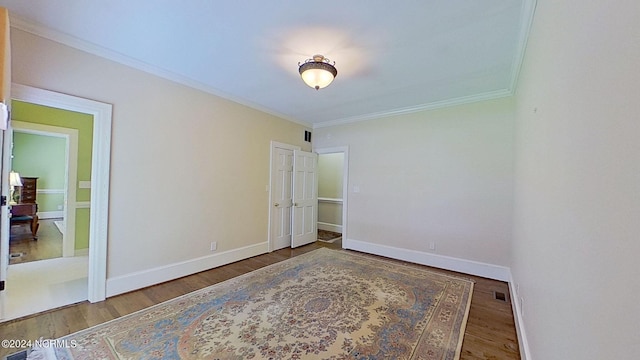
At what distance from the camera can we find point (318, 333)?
209 cm

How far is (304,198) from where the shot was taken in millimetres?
5250

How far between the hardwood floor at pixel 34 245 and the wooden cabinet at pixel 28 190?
104 centimetres

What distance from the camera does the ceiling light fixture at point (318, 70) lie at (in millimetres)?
2531

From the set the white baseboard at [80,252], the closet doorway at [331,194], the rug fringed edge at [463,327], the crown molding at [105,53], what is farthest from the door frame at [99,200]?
the closet doorway at [331,194]

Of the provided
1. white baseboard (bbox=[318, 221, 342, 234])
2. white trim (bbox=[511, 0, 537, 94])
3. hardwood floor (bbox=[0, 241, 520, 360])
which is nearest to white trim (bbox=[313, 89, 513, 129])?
white trim (bbox=[511, 0, 537, 94])

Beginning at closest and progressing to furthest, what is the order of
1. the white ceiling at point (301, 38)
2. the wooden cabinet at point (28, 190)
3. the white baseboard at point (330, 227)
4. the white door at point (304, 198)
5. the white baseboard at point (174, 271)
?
1. the white ceiling at point (301, 38)
2. the white baseboard at point (174, 271)
3. the white door at point (304, 198)
4. the wooden cabinet at point (28, 190)
5. the white baseboard at point (330, 227)

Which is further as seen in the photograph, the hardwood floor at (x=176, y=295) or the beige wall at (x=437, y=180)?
the beige wall at (x=437, y=180)

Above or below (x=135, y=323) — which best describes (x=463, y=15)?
above

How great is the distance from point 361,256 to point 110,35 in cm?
439

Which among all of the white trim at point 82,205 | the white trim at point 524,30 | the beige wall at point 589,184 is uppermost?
the white trim at point 524,30

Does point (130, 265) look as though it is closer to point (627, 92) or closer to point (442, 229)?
point (627, 92)

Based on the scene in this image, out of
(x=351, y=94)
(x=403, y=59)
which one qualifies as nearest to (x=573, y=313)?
(x=403, y=59)

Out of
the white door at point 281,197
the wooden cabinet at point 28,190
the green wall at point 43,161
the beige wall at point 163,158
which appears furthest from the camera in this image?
the green wall at point 43,161

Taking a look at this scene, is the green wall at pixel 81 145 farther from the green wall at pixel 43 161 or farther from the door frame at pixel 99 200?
the green wall at pixel 43 161
